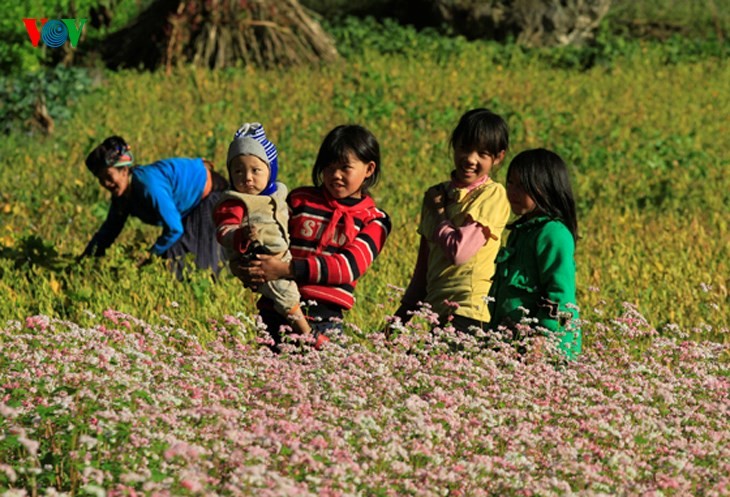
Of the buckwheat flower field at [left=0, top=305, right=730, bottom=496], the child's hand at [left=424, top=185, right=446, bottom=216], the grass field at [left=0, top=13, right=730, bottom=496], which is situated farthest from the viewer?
the child's hand at [left=424, top=185, right=446, bottom=216]

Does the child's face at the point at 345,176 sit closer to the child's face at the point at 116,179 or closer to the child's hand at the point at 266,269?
the child's hand at the point at 266,269

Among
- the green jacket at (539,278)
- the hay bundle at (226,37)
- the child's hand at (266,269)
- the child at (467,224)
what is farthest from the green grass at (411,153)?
the child's hand at (266,269)

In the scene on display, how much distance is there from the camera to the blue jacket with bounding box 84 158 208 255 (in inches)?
288

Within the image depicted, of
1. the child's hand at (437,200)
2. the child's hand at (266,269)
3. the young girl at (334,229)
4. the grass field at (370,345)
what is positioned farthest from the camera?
the child's hand at (437,200)

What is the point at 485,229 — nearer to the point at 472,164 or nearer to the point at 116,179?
the point at 472,164

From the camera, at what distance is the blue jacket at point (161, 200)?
7.32m

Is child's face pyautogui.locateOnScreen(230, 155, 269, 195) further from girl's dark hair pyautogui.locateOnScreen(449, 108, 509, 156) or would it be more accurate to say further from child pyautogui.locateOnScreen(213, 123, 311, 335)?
girl's dark hair pyautogui.locateOnScreen(449, 108, 509, 156)

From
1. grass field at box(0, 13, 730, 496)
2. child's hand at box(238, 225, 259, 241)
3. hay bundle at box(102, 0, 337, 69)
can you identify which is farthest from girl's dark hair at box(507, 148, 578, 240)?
hay bundle at box(102, 0, 337, 69)

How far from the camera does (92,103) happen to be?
15891 millimetres

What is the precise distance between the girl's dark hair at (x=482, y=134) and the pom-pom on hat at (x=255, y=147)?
751mm

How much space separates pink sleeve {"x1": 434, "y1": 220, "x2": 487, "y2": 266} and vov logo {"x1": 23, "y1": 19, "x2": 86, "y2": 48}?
73.6 inches

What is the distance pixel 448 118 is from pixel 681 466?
11.7m

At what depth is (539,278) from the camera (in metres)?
5.18

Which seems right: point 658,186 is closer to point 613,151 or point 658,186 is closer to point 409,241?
point 613,151
